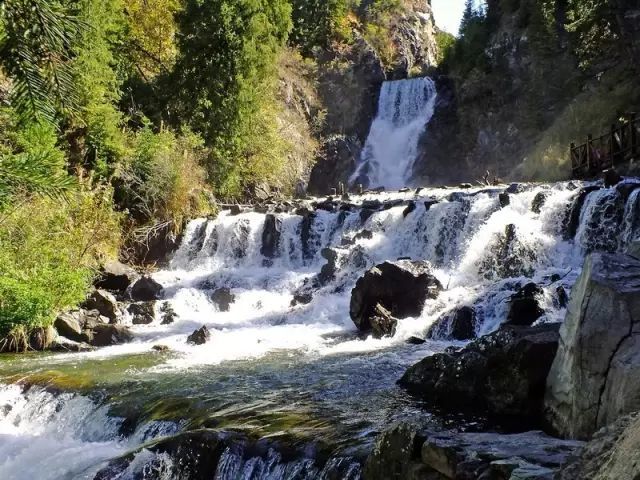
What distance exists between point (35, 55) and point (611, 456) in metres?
3.51

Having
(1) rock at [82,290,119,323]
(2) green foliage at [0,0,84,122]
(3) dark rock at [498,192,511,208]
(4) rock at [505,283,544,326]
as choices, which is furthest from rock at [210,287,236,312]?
(2) green foliage at [0,0,84,122]

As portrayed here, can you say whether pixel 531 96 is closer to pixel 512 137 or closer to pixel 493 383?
pixel 512 137

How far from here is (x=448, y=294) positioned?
43.8 ft

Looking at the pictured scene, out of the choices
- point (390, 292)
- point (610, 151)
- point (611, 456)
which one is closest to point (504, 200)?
point (390, 292)

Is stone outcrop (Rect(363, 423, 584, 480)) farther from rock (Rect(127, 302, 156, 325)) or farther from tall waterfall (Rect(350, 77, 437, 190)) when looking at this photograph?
tall waterfall (Rect(350, 77, 437, 190))

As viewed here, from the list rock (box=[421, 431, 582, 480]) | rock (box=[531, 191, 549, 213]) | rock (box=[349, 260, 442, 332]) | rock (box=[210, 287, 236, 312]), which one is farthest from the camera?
rock (box=[210, 287, 236, 312])

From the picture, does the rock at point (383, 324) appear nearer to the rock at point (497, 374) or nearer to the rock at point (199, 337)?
the rock at point (199, 337)

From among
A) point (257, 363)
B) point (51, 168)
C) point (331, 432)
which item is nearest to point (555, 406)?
point (331, 432)

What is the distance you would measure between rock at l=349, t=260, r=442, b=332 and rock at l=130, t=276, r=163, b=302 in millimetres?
6340

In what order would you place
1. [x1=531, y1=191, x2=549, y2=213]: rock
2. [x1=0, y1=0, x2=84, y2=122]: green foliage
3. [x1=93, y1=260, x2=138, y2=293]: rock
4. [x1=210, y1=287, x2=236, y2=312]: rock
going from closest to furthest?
[x1=0, y1=0, x2=84, y2=122]: green foliage
[x1=531, y1=191, x2=549, y2=213]: rock
[x1=210, y1=287, x2=236, y2=312]: rock
[x1=93, y1=260, x2=138, y2=293]: rock

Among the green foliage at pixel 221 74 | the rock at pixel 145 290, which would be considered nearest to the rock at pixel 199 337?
the rock at pixel 145 290

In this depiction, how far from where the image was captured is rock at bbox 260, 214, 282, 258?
65.4ft

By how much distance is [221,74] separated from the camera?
23.7 meters

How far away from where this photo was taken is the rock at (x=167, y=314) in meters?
14.9
